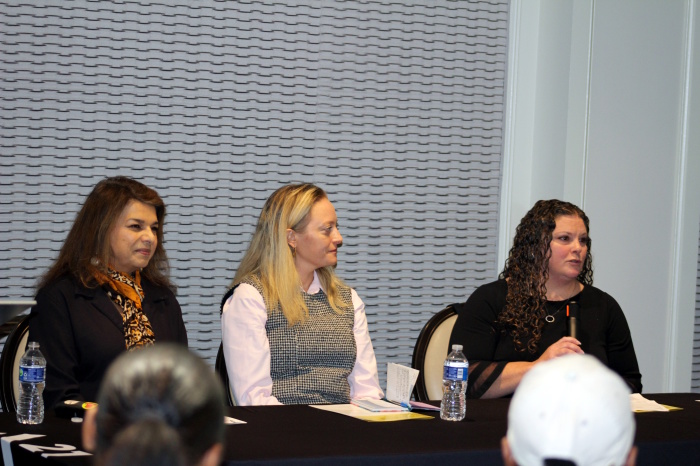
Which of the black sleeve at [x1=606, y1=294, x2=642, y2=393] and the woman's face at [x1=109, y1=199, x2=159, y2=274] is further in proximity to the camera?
the black sleeve at [x1=606, y1=294, x2=642, y2=393]

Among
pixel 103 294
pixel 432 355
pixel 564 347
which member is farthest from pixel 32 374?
pixel 564 347

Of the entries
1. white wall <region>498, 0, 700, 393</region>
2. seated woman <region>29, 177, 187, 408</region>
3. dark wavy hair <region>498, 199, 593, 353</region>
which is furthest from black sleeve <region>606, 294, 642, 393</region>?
seated woman <region>29, 177, 187, 408</region>

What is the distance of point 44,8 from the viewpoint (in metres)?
4.08

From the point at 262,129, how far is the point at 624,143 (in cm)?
202

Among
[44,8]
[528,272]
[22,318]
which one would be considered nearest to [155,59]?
[44,8]

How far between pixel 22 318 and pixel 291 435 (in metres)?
1.30

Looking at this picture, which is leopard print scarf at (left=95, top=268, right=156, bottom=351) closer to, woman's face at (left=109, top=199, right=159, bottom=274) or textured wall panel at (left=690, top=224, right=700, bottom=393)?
woman's face at (left=109, top=199, right=159, bottom=274)

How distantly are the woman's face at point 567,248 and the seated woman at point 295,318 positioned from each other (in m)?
0.79

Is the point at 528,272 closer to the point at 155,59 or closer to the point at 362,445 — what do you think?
the point at 362,445

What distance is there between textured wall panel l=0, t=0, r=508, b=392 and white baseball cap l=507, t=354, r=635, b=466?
3.45m

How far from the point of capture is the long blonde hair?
10.5 ft

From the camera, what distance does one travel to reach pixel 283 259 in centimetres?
329

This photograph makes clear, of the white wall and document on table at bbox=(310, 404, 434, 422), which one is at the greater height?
the white wall

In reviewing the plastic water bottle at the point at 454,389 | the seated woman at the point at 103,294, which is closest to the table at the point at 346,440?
the plastic water bottle at the point at 454,389
